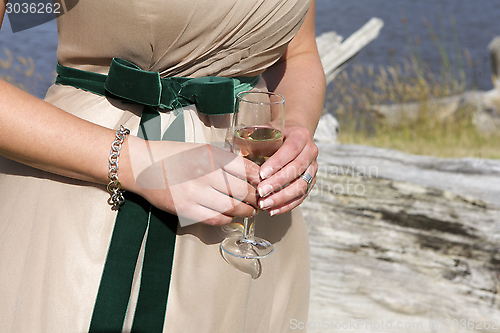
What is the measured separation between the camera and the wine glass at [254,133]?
1141 mm

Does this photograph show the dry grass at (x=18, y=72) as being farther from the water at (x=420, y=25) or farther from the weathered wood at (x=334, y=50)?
the water at (x=420, y=25)

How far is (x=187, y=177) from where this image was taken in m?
1.06

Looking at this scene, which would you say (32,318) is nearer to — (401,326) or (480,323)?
(401,326)

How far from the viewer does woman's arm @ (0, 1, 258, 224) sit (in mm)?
998

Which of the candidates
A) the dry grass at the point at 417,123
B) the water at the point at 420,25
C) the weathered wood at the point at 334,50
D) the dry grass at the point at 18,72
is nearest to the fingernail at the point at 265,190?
the weathered wood at the point at 334,50

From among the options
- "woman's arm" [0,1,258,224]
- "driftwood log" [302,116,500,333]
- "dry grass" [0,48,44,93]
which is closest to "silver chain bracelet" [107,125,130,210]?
"woman's arm" [0,1,258,224]

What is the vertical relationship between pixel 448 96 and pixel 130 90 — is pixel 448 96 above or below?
above

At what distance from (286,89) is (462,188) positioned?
142 cm

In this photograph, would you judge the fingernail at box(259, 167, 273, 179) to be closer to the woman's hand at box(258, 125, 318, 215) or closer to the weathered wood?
the woman's hand at box(258, 125, 318, 215)

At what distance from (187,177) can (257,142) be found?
0.22m

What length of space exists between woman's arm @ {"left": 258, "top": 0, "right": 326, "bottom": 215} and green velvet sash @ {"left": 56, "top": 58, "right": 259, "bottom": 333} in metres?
0.22

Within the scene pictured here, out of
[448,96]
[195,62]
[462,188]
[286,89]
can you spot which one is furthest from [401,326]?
[448,96]

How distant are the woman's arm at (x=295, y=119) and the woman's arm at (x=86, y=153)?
6 cm

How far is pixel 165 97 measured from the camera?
1165 mm
